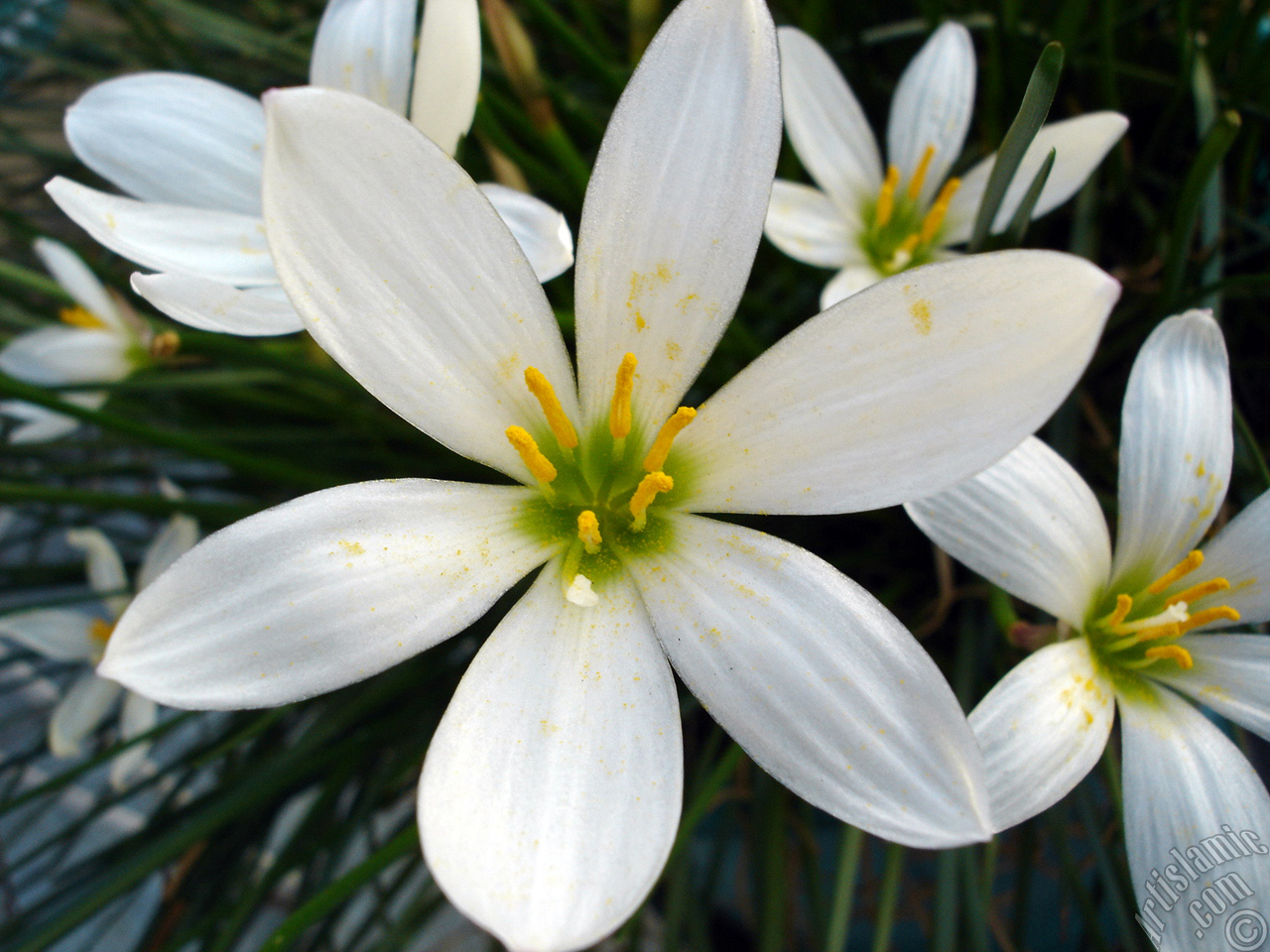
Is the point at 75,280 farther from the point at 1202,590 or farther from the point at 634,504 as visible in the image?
the point at 1202,590

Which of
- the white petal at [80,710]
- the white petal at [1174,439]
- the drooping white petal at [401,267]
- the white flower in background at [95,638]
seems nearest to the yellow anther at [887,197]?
the white petal at [1174,439]

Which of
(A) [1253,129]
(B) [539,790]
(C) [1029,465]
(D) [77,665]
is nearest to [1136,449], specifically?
(C) [1029,465]

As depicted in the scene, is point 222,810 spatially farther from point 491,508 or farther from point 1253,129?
point 1253,129

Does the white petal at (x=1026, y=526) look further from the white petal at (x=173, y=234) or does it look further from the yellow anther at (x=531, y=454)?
the white petal at (x=173, y=234)

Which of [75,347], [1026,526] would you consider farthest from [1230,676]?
[75,347]

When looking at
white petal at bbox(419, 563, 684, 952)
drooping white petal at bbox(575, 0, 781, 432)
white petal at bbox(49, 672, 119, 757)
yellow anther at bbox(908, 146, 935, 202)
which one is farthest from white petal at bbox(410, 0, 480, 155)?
white petal at bbox(49, 672, 119, 757)
